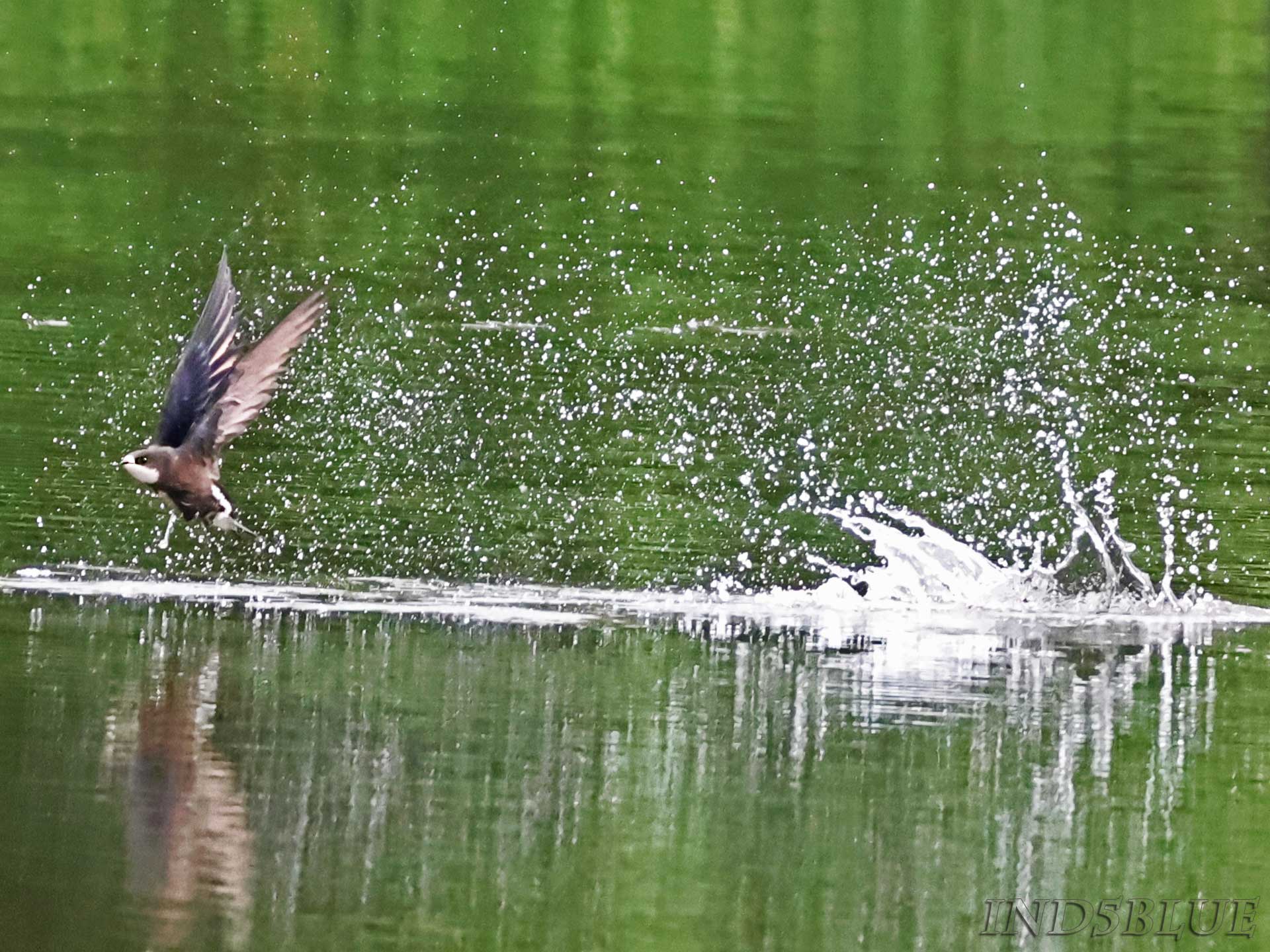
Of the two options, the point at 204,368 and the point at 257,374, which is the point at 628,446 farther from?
the point at 204,368

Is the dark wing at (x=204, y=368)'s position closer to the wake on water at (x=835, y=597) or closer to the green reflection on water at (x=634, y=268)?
the wake on water at (x=835, y=597)

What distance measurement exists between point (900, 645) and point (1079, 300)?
2.81m

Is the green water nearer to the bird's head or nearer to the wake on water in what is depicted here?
→ the wake on water

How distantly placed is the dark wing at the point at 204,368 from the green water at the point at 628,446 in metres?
0.56

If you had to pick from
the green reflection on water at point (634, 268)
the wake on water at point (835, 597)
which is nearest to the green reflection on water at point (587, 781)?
the wake on water at point (835, 597)

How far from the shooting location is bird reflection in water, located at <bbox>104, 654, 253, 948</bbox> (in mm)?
3977

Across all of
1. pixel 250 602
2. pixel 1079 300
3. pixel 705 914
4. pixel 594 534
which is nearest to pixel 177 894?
pixel 705 914

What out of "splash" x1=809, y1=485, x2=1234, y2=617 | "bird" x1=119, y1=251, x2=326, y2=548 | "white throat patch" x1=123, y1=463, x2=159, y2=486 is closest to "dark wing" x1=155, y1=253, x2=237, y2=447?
"bird" x1=119, y1=251, x2=326, y2=548

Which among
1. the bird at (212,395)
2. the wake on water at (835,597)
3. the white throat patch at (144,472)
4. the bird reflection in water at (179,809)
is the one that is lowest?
the bird reflection in water at (179,809)

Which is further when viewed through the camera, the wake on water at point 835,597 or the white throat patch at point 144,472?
the wake on water at point 835,597

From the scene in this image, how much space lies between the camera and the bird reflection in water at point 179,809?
3977 mm

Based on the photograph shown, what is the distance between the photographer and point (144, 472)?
586 centimetres

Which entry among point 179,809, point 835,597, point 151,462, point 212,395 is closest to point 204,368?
point 212,395

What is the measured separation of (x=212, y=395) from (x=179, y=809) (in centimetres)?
172
